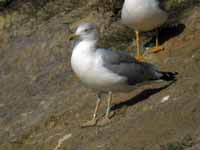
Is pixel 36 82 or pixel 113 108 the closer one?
pixel 113 108

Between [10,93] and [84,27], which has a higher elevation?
[84,27]

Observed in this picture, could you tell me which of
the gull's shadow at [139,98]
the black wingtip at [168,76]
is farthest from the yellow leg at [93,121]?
the black wingtip at [168,76]

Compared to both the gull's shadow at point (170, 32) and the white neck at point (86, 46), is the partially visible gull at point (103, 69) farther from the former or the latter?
the gull's shadow at point (170, 32)

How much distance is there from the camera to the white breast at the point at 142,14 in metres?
11.9

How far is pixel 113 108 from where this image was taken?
10.3 meters

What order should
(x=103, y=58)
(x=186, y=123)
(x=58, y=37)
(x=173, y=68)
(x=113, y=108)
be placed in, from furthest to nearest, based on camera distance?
1. (x=58, y=37)
2. (x=173, y=68)
3. (x=113, y=108)
4. (x=103, y=58)
5. (x=186, y=123)

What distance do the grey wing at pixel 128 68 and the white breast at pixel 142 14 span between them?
155 centimetres

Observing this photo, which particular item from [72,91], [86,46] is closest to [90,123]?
[86,46]

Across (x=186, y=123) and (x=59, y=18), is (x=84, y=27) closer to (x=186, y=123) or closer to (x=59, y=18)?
(x=186, y=123)

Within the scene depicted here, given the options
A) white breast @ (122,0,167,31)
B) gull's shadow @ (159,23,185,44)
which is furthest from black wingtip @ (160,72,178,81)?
gull's shadow @ (159,23,185,44)

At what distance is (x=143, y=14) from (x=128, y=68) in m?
2.01

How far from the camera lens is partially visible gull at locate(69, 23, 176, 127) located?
9.59 metres

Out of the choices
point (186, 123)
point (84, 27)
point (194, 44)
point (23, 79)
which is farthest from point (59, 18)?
point (186, 123)

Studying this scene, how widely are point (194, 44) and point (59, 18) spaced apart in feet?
11.6
